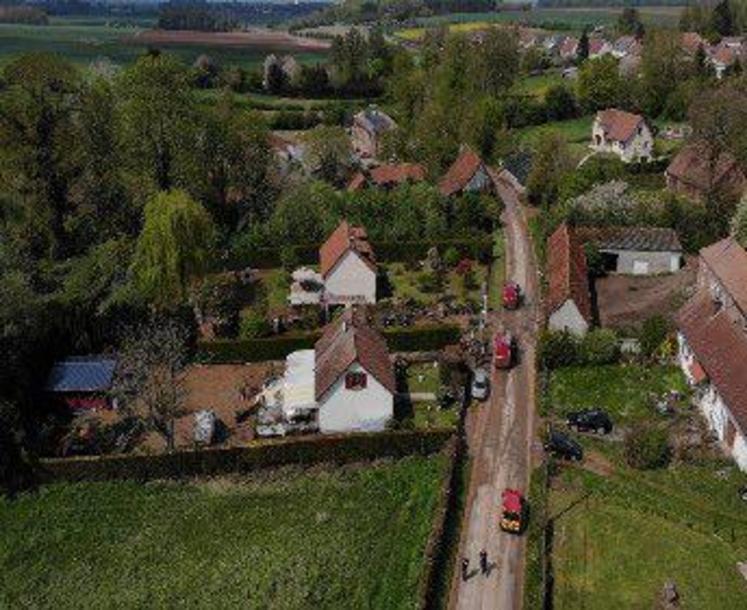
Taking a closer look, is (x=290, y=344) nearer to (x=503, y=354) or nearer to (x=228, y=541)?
(x=503, y=354)

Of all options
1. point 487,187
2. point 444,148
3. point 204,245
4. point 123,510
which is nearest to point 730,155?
point 487,187

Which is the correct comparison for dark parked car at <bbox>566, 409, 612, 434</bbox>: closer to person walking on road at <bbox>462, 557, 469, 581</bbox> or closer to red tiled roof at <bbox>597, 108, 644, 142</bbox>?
person walking on road at <bbox>462, 557, 469, 581</bbox>

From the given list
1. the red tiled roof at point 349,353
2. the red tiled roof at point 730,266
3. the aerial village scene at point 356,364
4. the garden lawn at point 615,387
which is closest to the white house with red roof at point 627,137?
the aerial village scene at point 356,364

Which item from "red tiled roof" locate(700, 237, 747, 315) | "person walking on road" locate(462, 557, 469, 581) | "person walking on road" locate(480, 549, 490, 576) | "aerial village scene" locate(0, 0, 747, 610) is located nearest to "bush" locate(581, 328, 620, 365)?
"aerial village scene" locate(0, 0, 747, 610)

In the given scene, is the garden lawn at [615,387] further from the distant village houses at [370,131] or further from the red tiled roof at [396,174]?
the distant village houses at [370,131]

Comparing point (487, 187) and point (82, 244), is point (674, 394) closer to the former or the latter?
point (487, 187)

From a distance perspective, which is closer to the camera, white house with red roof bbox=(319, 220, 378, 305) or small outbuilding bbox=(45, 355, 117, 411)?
small outbuilding bbox=(45, 355, 117, 411)

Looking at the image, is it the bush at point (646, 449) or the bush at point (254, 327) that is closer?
the bush at point (646, 449)
